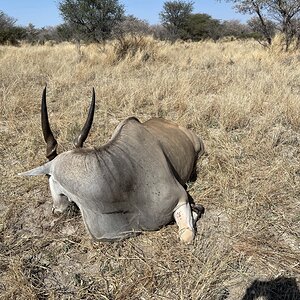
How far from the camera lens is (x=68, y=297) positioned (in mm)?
2555

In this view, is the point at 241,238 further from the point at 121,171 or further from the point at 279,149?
the point at 279,149

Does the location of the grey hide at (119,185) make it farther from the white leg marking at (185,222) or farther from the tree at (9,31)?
the tree at (9,31)

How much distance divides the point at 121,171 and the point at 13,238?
3.32ft

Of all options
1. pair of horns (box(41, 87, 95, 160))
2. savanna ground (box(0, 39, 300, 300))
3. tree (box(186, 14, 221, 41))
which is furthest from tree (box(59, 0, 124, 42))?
tree (box(186, 14, 221, 41))

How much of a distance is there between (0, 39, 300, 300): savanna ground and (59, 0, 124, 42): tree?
7.71 metres

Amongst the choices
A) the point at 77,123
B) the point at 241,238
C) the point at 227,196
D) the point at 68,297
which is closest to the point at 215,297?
the point at 241,238

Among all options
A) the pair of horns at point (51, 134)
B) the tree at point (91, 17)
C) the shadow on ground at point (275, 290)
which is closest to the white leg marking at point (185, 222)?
the shadow on ground at point (275, 290)

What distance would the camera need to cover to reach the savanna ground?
8.64 ft

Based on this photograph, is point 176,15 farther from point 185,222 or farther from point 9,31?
point 185,222

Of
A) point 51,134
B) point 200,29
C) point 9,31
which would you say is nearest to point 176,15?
point 200,29

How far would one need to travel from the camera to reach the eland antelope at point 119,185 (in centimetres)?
278

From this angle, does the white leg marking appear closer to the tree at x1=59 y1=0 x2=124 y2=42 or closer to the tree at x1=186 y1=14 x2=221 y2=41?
the tree at x1=59 y1=0 x2=124 y2=42

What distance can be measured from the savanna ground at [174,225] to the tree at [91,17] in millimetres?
7714

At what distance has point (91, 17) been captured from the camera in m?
14.3
